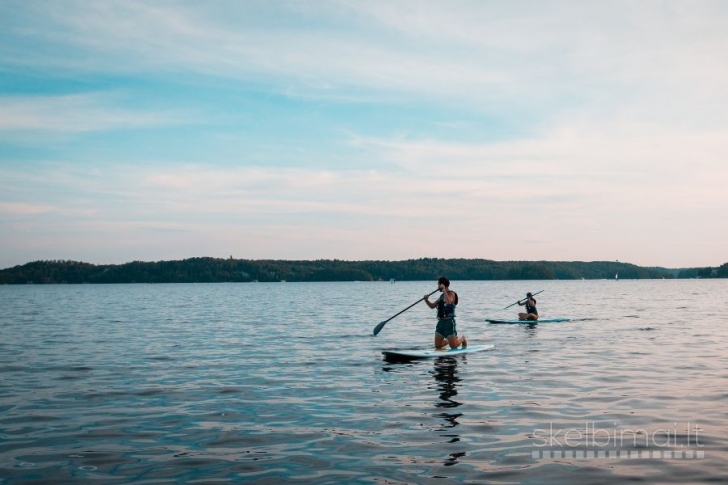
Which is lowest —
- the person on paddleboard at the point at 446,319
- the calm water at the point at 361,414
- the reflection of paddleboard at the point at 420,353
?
the calm water at the point at 361,414

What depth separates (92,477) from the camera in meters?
8.30

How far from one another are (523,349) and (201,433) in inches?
550

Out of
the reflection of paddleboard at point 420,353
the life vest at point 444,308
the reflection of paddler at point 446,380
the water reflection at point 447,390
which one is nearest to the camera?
the water reflection at point 447,390

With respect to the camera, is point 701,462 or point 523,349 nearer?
point 701,462

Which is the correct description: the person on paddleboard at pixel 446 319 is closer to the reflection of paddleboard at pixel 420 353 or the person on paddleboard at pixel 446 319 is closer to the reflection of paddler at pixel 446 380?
the reflection of paddleboard at pixel 420 353

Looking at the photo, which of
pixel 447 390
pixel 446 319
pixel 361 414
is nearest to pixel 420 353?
pixel 446 319

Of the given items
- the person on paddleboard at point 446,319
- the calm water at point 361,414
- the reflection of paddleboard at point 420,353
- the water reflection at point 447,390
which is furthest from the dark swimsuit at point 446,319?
the calm water at point 361,414

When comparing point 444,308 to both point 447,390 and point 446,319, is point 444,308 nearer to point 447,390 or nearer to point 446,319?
point 446,319

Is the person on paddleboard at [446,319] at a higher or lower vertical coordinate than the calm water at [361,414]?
higher

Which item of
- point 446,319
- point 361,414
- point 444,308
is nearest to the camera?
point 361,414

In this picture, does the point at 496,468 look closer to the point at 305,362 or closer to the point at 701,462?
the point at 701,462

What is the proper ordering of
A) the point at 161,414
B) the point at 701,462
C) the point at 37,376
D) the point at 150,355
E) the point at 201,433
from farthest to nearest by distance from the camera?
the point at 150,355
the point at 37,376
the point at 161,414
the point at 201,433
the point at 701,462

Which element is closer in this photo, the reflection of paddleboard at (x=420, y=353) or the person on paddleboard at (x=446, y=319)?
the reflection of paddleboard at (x=420, y=353)

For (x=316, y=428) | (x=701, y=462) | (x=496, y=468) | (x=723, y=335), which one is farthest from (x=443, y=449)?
(x=723, y=335)
